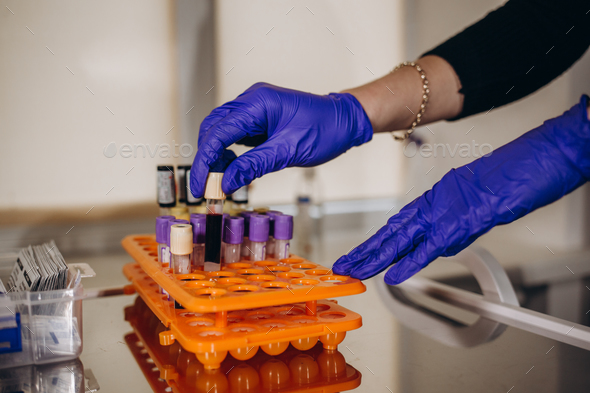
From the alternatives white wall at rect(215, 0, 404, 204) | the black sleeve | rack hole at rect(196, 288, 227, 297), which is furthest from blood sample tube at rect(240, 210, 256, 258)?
white wall at rect(215, 0, 404, 204)

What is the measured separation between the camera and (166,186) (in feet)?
3.33

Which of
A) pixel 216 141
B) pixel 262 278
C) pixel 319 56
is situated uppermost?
pixel 319 56

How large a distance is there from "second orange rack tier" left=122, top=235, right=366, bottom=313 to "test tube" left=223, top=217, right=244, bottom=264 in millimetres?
21

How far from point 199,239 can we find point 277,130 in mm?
265

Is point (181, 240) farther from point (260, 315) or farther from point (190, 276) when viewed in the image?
point (260, 315)

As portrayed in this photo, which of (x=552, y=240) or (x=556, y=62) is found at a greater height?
(x=556, y=62)

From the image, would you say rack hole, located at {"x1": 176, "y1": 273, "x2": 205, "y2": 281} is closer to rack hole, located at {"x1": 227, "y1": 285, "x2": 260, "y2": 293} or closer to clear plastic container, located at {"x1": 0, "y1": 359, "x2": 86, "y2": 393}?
rack hole, located at {"x1": 227, "y1": 285, "x2": 260, "y2": 293}

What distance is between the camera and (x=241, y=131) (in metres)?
0.84

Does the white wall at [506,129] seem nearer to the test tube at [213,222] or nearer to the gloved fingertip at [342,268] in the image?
the gloved fingertip at [342,268]

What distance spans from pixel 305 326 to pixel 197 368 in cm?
17

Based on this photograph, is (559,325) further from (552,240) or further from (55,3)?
(55,3)

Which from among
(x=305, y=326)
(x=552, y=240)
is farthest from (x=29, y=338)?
(x=552, y=240)

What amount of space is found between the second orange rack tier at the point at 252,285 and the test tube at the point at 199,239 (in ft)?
0.17

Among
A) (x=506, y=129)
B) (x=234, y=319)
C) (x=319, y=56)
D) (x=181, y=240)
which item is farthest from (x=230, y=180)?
(x=506, y=129)
